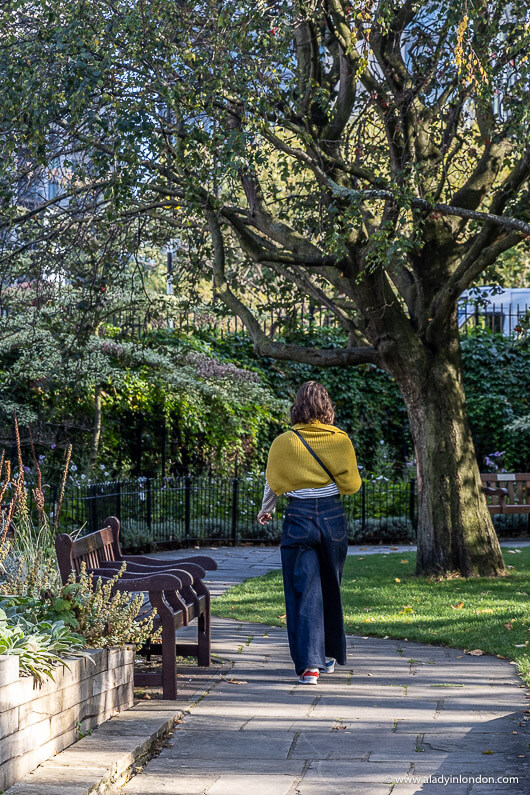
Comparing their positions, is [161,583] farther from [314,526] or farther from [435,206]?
[435,206]

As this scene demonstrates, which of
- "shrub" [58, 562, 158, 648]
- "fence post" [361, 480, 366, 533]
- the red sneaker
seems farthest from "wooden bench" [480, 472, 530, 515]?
"shrub" [58, 562, 158, 648]

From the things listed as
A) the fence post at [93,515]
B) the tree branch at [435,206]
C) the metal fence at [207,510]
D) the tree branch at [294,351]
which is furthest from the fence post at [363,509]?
the tree branch at [435,206]

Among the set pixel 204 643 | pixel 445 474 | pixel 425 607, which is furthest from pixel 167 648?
pixel 445 474

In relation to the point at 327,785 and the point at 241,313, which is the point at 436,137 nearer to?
the point at 241,313

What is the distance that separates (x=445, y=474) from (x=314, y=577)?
4.51 m

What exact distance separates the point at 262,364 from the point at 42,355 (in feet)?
20.5

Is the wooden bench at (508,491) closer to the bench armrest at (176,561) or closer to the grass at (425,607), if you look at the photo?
the grass at (425,607)

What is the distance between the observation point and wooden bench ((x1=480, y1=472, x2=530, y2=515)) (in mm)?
13305

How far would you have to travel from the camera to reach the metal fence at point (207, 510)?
1268cm

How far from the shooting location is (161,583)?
17.8 ft

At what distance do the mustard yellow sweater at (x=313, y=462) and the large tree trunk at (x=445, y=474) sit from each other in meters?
4.22

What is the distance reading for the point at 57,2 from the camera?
8727 millimetres

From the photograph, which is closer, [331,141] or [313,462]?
[313,462]

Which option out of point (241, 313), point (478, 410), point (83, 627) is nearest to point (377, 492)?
point (478, 410)
